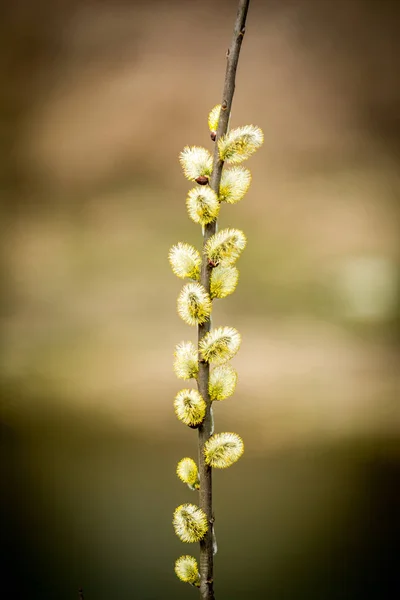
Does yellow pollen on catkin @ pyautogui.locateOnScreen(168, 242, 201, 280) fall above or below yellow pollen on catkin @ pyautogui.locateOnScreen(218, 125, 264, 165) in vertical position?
below

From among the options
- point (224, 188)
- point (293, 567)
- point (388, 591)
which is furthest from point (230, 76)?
point (388, 591)

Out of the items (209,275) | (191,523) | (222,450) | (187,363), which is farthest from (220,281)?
(191,523)

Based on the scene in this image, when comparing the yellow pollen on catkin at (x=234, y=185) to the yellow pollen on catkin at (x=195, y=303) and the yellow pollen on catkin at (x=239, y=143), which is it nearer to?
the yellow pollen on catkin at (x=239, y=143)

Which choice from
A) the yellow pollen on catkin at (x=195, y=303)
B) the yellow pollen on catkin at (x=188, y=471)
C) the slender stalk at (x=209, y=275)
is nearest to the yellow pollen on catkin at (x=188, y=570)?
the slender stalk at (x=209, y=275)

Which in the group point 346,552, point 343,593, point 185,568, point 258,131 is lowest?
point 343,593

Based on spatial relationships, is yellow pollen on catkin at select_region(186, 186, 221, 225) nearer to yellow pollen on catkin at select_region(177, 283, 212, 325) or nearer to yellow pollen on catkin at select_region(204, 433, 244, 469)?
yellow pollen on catkin at select_region(177, 283, 212, 325)

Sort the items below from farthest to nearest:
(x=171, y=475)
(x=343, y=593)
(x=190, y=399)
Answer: (x=171, y=475)
(x=343, y=593)
(x=190, y=399)

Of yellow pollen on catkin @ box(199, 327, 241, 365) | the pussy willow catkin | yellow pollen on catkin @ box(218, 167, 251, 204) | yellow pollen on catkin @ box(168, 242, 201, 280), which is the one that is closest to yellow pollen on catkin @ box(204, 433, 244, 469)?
the pussy willow catkin

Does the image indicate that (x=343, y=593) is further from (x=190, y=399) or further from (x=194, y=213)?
(x=194, y=213)
